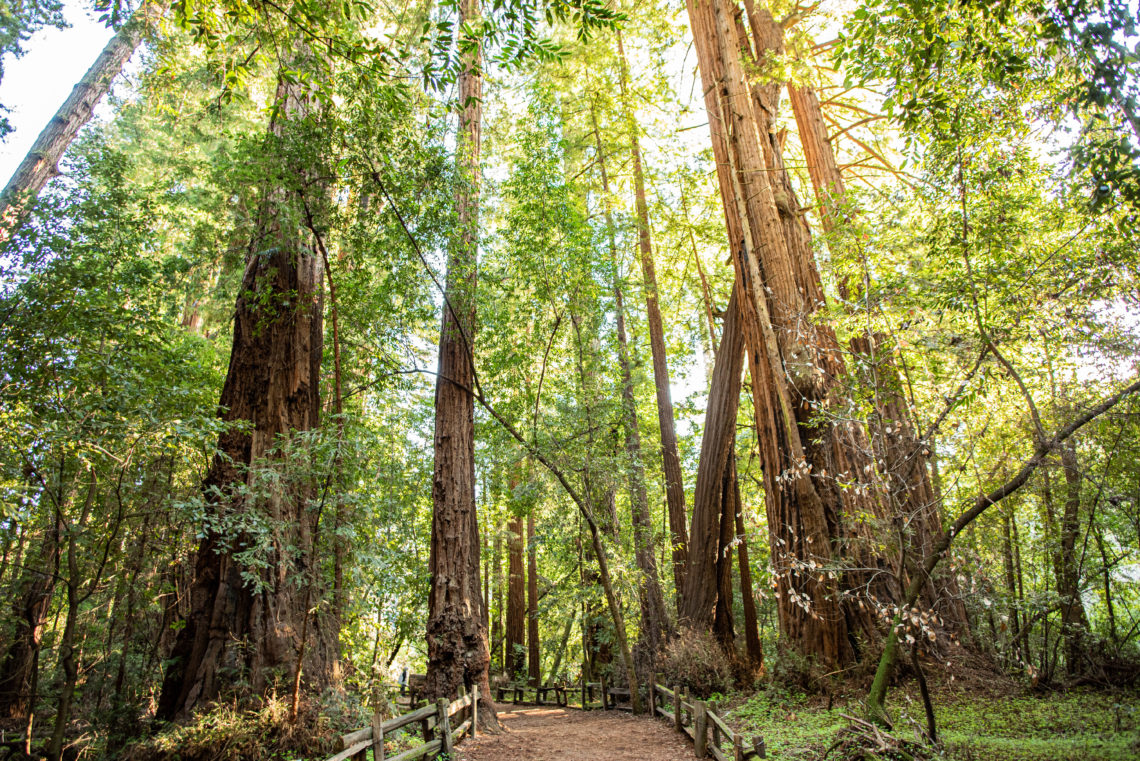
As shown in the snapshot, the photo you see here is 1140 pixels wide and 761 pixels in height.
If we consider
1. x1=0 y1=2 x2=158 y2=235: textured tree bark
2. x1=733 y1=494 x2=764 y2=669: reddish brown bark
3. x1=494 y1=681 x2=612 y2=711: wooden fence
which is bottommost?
x1=494 y1=681 x2=612 y2=711: wooden fence

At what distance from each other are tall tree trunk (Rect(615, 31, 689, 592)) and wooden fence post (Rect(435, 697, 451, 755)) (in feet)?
21.2

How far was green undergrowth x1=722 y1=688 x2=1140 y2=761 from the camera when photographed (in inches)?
132

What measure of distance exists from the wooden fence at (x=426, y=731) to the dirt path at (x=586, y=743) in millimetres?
241

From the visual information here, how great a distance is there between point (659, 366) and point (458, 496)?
21.2ft

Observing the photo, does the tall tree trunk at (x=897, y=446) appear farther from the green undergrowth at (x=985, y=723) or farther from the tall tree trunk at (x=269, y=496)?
the tall tree trunk at (x=269, y=496)

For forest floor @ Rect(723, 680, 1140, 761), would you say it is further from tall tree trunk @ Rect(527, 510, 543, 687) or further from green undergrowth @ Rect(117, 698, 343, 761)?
tall tree trunk @ Rect(527, 510, 543, 687)

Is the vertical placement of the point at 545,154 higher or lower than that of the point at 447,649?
higher

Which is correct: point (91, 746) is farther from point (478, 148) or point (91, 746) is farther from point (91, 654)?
point (478, 148)

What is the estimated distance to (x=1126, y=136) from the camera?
9.96 feet

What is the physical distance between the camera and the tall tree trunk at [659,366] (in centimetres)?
1232

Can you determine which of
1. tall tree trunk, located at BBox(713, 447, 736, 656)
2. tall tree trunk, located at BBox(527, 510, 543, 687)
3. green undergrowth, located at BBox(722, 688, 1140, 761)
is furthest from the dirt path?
tall tree trunk, located at BBox(527, 510, 543, 687)

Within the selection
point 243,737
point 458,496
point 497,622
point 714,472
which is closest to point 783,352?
point 714,472

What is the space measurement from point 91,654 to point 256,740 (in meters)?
5.17

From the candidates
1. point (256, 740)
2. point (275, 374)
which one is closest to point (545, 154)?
point (275, 374)
